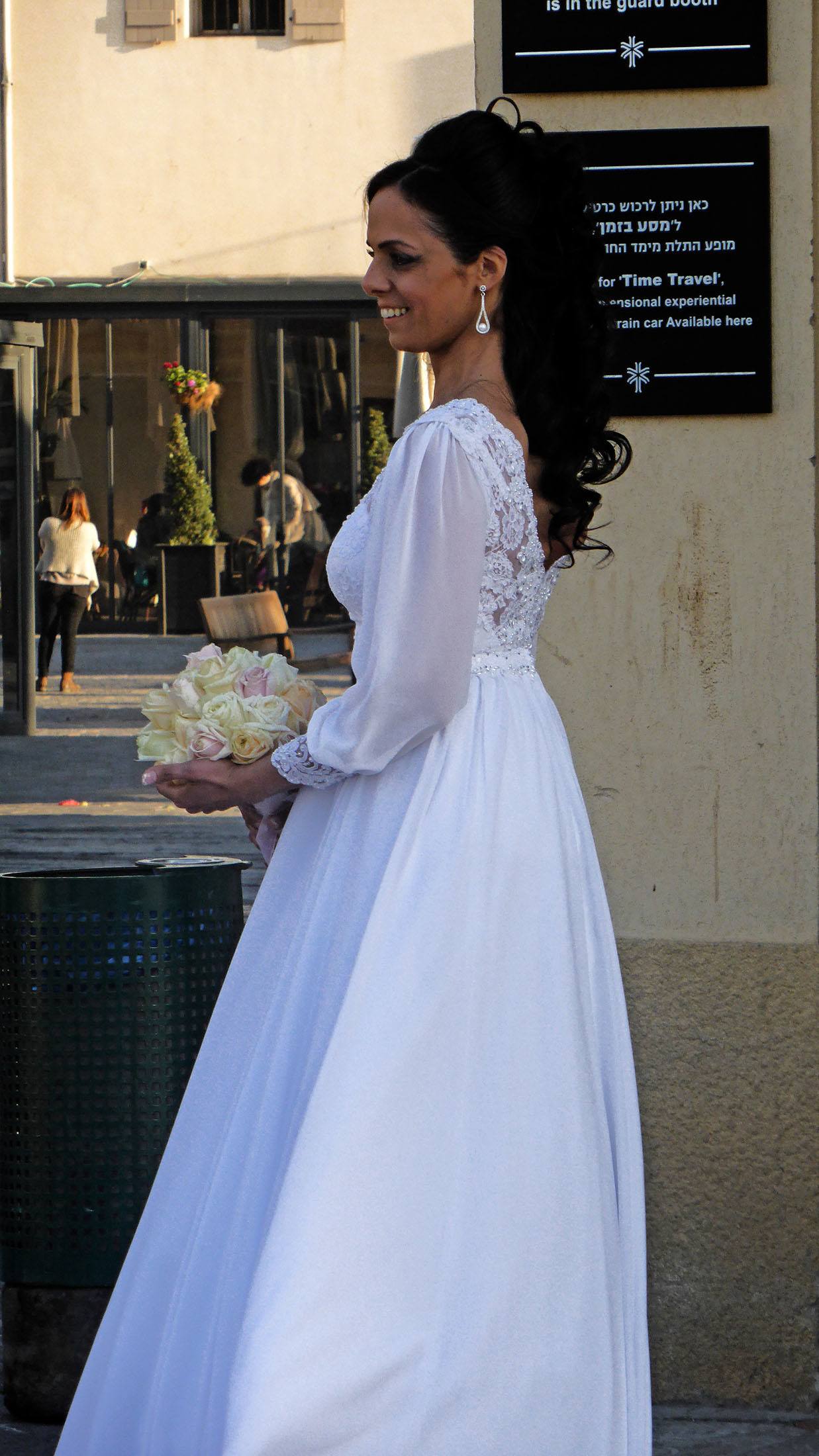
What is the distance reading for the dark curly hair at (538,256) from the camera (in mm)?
2646

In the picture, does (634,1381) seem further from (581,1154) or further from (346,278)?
(346,278)

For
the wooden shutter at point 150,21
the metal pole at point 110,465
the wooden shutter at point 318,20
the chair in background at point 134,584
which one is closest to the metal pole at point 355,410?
the chair in background at point 134,584

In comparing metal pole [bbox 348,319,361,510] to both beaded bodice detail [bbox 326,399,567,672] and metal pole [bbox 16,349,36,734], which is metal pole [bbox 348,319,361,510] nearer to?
metal pole [bbox 16,349,36,734]

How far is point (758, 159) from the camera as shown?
3.66 metres

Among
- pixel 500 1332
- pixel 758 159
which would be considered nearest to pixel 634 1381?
pixel 500 1332

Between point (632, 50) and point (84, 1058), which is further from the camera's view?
point (632, 50)

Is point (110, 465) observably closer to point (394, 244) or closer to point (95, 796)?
point (95, 796)

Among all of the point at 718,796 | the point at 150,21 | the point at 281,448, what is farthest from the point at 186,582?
the point at 718,796

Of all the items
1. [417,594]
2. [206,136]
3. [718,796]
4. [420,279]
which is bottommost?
[718,796]

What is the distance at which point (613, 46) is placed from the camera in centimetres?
369

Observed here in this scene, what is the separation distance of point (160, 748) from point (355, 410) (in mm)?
20131

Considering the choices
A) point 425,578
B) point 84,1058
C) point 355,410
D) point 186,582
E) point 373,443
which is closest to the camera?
point 425,578

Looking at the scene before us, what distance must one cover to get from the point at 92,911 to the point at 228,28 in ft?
65.6

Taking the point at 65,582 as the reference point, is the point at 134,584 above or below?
above
